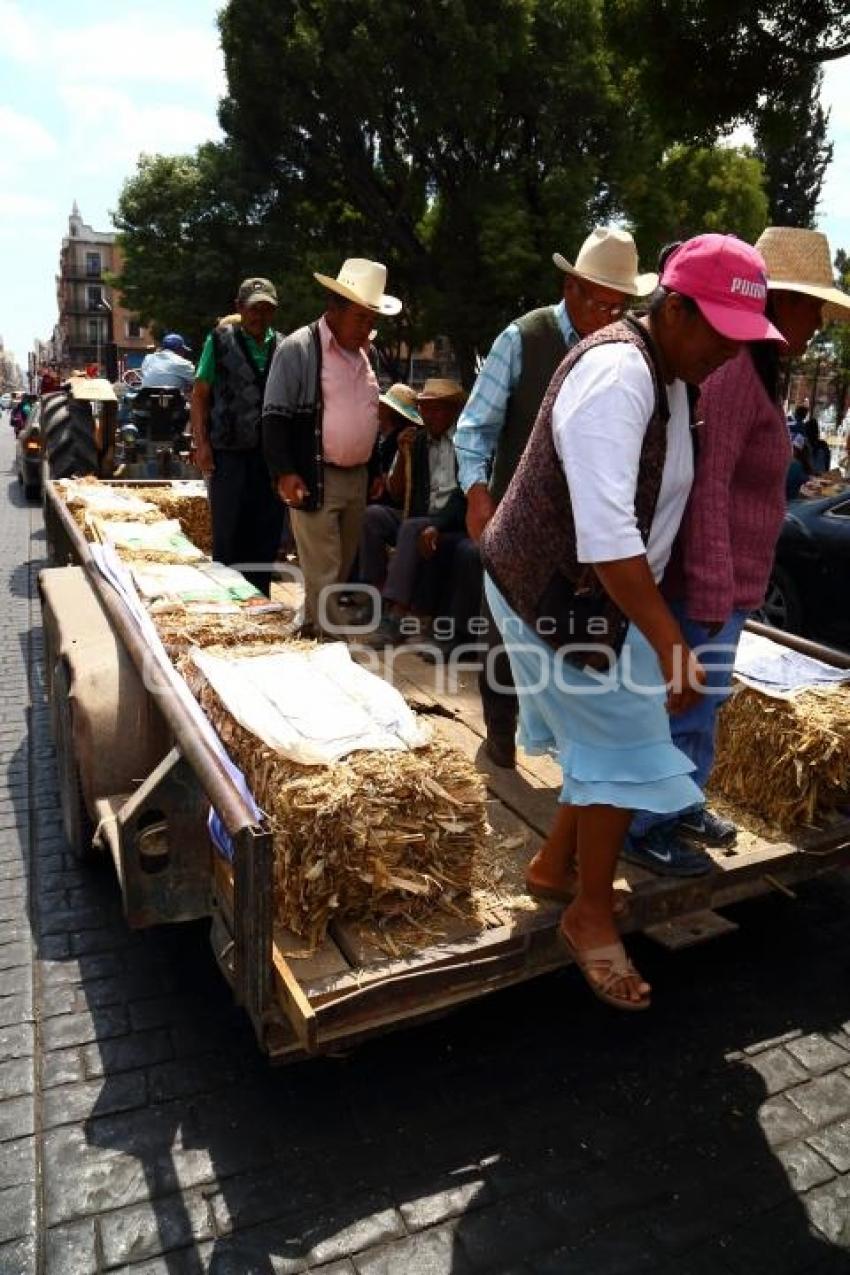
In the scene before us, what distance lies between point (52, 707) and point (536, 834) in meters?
2.29

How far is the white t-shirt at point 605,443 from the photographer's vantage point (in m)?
2.10

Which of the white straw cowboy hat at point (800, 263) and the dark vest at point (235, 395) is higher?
the white straw cowboy hat at point (800, 263)

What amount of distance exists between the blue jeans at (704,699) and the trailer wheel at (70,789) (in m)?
1.97

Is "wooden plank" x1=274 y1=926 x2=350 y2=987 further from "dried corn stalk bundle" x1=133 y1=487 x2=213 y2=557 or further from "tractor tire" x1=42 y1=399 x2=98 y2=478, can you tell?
"tractor tire" x1=42 y1=399 x2=98 y2=478

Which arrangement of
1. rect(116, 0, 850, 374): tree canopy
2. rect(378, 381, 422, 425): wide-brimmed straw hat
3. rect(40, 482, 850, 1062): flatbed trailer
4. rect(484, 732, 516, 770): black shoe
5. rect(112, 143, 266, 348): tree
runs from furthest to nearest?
rect(112, 143, 266, 348): tree → rect(116, 0, 850, 374): tree canopy → rect(378, 381, 422, 425): wide-brimmed straw hat → rect(484, 732, 516, 770): black shoe → rect(40, 482, 850, 1062): flatbed trailer

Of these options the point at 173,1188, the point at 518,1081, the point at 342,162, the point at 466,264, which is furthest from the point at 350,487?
the point at 342,162

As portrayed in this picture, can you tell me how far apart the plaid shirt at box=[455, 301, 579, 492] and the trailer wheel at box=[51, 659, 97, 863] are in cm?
164

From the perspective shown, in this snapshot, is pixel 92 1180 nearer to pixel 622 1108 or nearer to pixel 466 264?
pixel 622 1108

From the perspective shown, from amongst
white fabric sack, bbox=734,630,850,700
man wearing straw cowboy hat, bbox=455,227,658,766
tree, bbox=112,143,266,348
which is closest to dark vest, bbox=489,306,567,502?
man wearing straw cowboy hat, bbox=455,227,658,766

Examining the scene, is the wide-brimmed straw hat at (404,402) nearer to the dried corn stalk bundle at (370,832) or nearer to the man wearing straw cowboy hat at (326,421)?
the man wearing straw cowboy hat at (326,421)

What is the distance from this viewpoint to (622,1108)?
2.61 metres

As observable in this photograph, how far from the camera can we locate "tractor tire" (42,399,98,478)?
9836 millimetres

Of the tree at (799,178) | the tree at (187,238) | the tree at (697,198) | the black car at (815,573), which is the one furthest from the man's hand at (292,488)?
the tree at (799,178)

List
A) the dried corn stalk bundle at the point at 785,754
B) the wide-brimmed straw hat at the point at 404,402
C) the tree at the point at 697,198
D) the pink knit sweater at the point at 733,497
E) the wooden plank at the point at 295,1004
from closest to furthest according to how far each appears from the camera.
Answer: the wooden plank at the point at 295,1004
the pink knit sweater at the point at 733,497
the dried corn stalk bundle at the point at 785,754
the wide-brimmed straw hat at the point at 404,402
the tree at the point at 697,198
